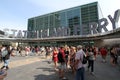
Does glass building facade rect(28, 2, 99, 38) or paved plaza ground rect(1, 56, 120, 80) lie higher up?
glass building facade rect(28, 2, 99, 38)

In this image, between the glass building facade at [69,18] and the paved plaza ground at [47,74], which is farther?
the glass building facade at [69,18]

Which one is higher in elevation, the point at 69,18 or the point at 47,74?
the point at 69,18

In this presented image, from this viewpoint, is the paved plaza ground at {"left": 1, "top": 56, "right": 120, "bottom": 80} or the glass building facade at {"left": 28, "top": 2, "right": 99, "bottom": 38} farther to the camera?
the glass building facade at {"left": 28, "top": 2, "right": 99, "bottom": 38}

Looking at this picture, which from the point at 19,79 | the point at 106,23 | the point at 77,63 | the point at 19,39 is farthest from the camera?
the point at 19,39

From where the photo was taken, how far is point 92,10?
3514 inches

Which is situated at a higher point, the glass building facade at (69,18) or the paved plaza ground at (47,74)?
the glass building facade at (69,18)

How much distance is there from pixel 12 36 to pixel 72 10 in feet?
117

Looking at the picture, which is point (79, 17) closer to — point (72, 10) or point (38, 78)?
point (72, 10)

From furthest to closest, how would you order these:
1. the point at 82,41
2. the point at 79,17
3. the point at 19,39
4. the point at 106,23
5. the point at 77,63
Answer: the point at 79,17 < the point at 19,39 < the point at 82,41 < the point at 106,23 < the point at 77,63

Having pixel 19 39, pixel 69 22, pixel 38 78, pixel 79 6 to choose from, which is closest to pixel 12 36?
pixel 19 39

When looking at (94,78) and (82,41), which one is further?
(82,41)

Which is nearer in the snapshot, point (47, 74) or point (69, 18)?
point (47, 74)

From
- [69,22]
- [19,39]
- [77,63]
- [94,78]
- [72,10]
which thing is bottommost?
[94,78]

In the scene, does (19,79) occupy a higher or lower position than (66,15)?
lower
